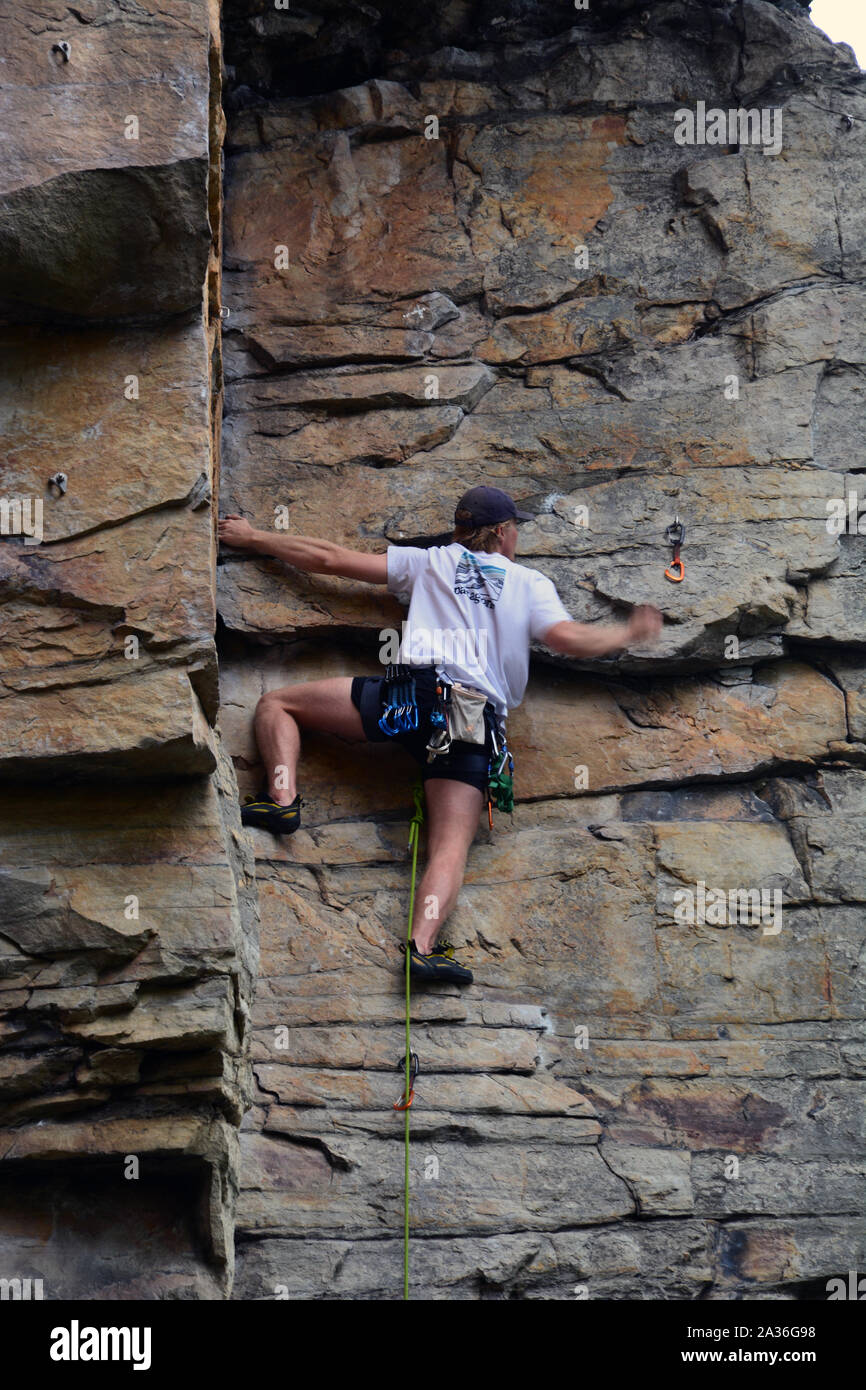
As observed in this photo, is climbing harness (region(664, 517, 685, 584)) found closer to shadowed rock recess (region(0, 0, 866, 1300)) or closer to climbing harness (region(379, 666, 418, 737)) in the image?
shadowed rock recess (region(0, 0, 866, 1300))

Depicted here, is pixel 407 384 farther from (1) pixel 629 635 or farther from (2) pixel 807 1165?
(2) pixel 807 1165

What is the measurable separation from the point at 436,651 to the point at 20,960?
2.23m

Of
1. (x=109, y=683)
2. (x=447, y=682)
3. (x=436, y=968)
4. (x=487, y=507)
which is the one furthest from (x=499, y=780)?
(x=109, y=683)

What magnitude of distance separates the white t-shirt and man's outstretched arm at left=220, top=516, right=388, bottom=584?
202 millimetres

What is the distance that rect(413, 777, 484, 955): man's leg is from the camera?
19.5 feet

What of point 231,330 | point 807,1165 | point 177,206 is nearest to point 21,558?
point 177,206

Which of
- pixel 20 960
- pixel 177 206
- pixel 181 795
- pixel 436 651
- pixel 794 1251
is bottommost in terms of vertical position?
pixel 794 1251

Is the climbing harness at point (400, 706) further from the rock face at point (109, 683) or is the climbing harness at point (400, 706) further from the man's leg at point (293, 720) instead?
the rock face at point (109, 683)

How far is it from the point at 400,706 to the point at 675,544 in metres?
1.54

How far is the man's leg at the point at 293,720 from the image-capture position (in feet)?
20.4

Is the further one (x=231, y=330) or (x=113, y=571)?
(x=231, y=330)

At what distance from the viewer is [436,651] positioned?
6.14 meters

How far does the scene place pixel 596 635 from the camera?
607 cm

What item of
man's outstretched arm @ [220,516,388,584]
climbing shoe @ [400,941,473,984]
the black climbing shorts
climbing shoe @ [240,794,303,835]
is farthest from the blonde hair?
climbing shoe @ [400,941,473,984]
